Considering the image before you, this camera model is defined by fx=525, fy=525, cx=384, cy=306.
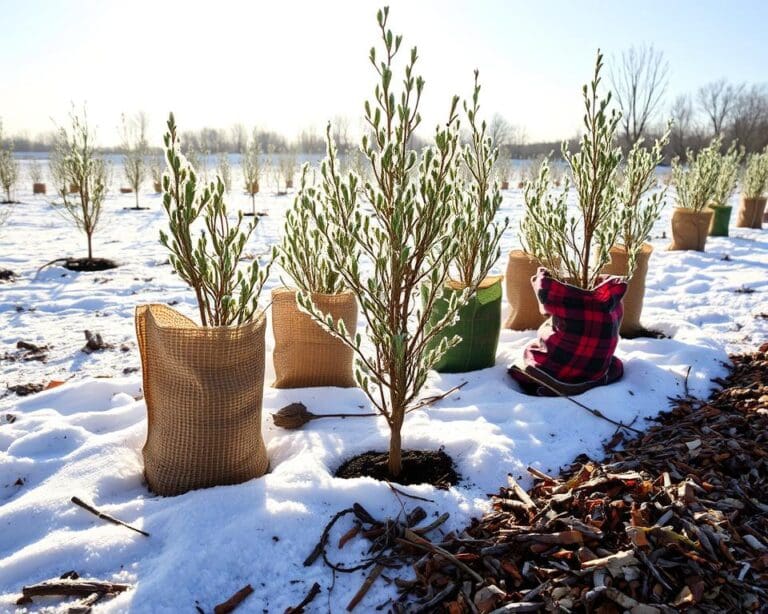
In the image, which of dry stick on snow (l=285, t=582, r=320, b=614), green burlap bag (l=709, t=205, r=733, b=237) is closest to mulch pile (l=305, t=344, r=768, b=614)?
dry stick on snow (l=285, t=582, r=320, b=614)

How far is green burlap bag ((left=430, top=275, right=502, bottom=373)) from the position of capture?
3.53 meters

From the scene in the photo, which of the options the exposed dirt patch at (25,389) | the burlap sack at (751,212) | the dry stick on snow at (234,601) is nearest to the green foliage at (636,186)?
the dry stick on snow at (234,601)

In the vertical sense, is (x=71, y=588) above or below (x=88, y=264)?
below

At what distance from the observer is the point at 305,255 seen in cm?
339

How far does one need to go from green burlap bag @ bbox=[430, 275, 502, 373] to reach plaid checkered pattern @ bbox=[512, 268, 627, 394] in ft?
1.19

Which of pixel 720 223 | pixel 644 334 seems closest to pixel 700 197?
pixel 720 223

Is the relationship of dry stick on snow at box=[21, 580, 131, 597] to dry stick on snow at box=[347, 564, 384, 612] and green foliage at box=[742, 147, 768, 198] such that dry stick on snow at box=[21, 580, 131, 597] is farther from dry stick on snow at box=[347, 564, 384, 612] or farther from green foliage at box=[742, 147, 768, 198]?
green foliage at box=[742, 147, 768, 198]

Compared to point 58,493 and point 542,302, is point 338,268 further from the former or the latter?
point 542,302

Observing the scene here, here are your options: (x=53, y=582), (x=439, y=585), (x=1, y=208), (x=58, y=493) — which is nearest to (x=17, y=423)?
(x=58, y=493)

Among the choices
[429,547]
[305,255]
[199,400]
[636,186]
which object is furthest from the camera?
[636,186]

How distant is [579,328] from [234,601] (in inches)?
94.9

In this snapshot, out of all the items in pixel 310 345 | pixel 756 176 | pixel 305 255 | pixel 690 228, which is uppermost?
pixel 756 176

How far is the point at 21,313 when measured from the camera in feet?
16.8

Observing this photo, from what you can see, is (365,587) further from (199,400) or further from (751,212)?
(751,212)
